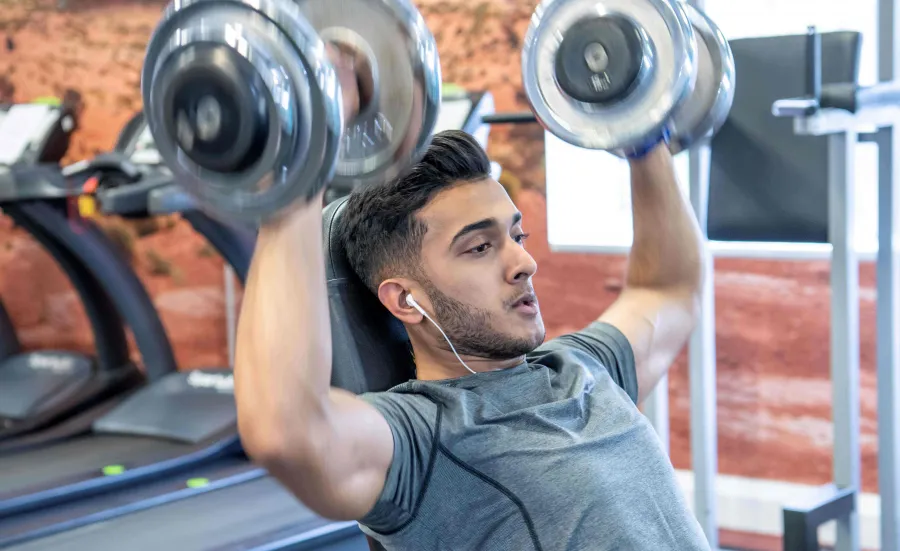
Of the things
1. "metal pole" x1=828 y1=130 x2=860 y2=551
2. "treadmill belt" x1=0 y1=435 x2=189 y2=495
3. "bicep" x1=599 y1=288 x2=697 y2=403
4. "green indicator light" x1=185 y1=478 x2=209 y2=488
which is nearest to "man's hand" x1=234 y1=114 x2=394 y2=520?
"bicep" x1=599 y1=288 x2=697 y2=403

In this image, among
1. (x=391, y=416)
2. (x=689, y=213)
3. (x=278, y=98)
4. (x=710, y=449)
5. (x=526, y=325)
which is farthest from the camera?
(x=710, y=449)

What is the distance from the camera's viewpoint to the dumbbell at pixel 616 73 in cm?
162

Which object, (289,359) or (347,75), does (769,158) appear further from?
(289,359)

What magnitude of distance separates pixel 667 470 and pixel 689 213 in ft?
1.78

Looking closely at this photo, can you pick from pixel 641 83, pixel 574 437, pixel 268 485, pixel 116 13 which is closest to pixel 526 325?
pixel 574 437

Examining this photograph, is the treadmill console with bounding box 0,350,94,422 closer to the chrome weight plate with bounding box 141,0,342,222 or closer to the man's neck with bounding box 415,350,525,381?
the man's neck with bounding box 415,350,525,381

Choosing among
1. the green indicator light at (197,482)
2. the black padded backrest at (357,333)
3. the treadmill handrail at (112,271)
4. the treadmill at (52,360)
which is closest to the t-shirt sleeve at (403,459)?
the black padded backrest at (357,333)

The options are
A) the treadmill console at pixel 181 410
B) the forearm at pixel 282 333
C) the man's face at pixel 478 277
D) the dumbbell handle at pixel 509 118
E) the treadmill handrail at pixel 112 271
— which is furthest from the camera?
the treadmill handrail at pixel 112 271

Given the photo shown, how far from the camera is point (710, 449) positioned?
2.99m

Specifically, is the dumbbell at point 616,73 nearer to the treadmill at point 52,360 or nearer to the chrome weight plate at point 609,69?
the chrome weight plate at point 609,69

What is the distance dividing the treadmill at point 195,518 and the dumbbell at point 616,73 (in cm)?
134

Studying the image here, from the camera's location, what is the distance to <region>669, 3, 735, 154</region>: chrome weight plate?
1.76 m

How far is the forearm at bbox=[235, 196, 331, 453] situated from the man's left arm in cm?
85

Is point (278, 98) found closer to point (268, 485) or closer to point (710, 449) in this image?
point (710, 449)
